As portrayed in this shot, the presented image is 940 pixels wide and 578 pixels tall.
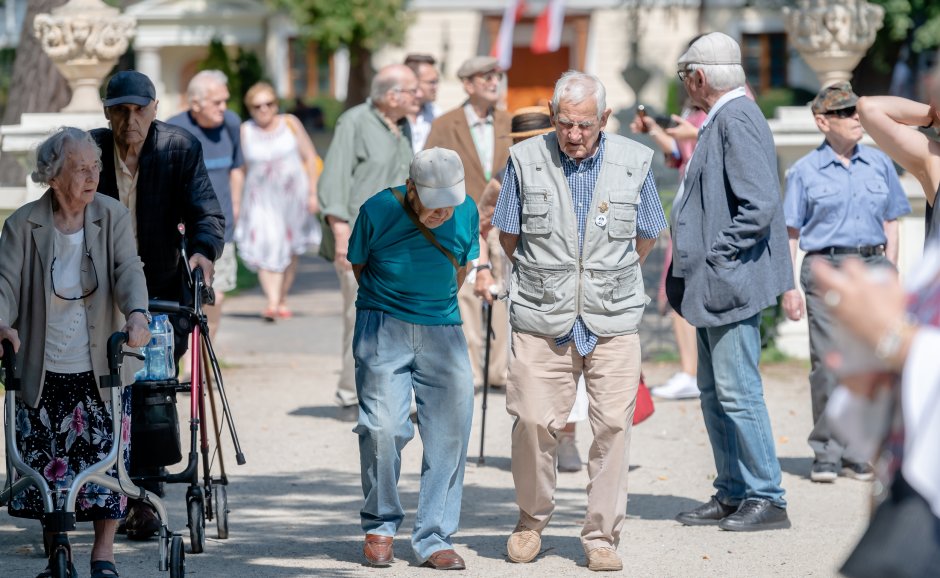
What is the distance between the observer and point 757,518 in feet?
22.9

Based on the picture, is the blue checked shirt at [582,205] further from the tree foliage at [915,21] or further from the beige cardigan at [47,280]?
the tree foliage at [915,21]

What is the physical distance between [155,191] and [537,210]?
5.58 feet

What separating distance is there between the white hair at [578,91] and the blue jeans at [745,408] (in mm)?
1292

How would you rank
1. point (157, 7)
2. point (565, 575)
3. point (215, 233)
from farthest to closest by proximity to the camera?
point (157, 7), point (215, 233), point (565, 575)

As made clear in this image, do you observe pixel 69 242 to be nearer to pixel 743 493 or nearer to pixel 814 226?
pixel 743 493

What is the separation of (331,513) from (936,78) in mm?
4706

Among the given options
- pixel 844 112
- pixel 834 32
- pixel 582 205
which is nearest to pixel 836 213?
pixel 844 112

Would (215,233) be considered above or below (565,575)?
above

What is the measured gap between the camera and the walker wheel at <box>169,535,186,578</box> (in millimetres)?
5738

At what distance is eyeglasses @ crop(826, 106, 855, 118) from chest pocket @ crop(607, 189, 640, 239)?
2008 mm

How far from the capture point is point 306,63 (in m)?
43.4

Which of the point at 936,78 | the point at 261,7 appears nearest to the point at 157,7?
the point at 261,7

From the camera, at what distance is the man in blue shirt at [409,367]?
644 cm

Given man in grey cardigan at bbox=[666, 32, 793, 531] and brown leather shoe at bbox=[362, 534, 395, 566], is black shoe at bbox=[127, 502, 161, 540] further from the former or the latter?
man in grey cardigan at bbox=[666, 32, 793, 531]
